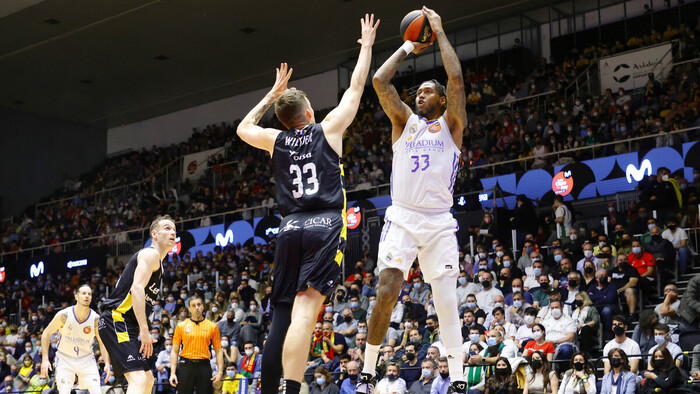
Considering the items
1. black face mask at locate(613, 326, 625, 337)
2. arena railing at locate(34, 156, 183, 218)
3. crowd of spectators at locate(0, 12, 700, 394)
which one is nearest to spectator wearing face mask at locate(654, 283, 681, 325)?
crowd of spectators at locate(0, 12, 700, 394)

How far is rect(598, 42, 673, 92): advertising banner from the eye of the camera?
2544 cm

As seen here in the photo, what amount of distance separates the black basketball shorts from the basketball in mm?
2174

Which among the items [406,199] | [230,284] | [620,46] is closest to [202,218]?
[230,284]

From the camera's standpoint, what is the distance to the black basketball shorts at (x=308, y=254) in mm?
6121

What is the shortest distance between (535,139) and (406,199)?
17.2m

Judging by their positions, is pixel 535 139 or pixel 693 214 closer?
pixel 693 214

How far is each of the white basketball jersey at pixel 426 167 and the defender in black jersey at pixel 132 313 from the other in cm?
310

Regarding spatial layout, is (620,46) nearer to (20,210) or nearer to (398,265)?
(398,265)

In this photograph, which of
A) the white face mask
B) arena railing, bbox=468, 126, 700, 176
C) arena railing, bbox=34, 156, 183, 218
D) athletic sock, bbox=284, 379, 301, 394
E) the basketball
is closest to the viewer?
athletic sock, bbox=284, 379, 301, 394

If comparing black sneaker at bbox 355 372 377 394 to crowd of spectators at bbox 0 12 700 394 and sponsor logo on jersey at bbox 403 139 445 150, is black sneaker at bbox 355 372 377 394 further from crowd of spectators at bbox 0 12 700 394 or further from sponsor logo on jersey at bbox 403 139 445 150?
crowd of spectators at bbox 0 12 700 394

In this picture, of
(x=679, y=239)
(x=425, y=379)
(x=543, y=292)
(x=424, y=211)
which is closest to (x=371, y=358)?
(x=424, y=211)

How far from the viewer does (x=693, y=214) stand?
17.7 m

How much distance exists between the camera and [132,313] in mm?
9398

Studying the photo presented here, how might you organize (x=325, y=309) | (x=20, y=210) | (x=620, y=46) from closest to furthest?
Answer: (x=325, y=309) → (x=620, y=46) → (x=20, y=210)
